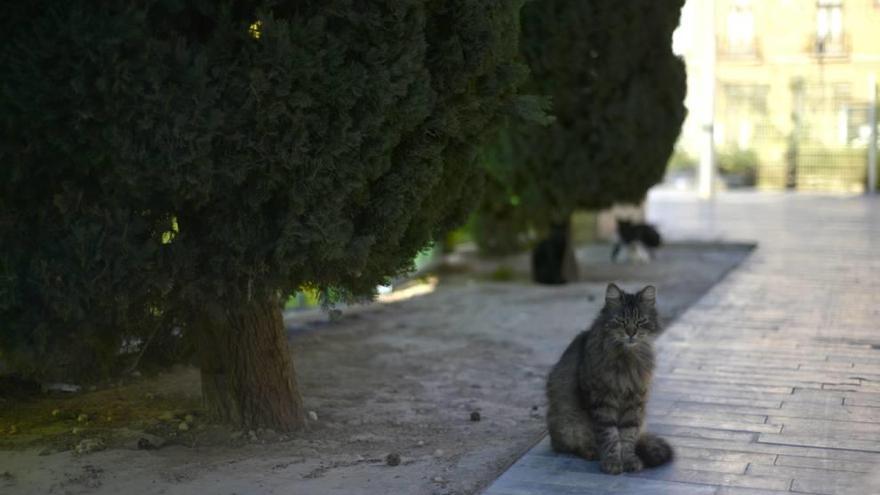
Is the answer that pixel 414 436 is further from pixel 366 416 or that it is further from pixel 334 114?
pixel 334 114

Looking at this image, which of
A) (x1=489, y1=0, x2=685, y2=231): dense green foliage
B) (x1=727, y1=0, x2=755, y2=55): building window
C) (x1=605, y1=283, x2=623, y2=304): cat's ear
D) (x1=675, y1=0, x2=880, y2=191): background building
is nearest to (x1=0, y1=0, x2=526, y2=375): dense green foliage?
(x1=605, y1=283, x2=623, y2=304): cat's ear

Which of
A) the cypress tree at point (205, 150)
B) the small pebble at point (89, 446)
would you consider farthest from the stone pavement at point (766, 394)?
the small pebble at point (89, 446)

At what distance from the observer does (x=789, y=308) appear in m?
10.4

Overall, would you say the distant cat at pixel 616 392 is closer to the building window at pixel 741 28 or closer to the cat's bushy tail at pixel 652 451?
the cat's bushy tail at pixel 652 451

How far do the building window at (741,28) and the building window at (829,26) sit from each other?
2.18 m

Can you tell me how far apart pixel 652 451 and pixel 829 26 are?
30547 mm

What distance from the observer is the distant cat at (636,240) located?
1447 centimetres

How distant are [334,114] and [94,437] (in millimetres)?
2350

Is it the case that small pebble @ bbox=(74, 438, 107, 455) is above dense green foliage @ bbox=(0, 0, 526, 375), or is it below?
below

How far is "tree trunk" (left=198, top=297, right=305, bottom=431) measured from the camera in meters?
5.96

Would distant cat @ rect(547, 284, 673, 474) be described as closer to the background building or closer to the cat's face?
the cat's face

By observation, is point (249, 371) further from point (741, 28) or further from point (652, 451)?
Answer: point (741, 28)

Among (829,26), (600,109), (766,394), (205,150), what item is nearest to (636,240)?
(600,109)

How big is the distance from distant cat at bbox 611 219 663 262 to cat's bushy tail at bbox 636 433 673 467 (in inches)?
364
